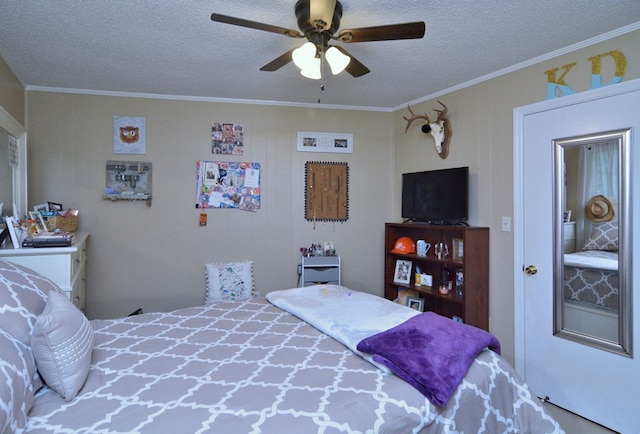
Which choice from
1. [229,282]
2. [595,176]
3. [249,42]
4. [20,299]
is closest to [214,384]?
[20,299]

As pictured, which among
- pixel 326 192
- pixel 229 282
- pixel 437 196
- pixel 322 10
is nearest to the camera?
pixel 322 10

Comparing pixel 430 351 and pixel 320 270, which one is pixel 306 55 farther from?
pixel 320 270

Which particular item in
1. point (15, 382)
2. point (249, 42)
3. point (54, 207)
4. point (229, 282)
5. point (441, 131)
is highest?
point (249, 42)

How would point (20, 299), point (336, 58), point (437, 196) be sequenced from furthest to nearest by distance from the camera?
point (437, 196), point (336, 58), point (20, 299)

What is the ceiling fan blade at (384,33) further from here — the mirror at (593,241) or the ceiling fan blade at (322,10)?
the mirror at (593,241)

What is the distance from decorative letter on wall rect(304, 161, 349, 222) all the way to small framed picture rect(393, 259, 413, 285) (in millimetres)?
721

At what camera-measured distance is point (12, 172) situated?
2689mm

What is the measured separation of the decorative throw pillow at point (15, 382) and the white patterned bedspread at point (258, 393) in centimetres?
7

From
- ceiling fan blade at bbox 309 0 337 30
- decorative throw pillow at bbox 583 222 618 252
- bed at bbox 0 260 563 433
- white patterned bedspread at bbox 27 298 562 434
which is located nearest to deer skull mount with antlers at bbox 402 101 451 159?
decorative throw pillow at bbox 583 222 618 252

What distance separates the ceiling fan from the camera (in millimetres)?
1656

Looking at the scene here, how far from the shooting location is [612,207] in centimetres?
221

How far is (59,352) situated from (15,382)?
186mm

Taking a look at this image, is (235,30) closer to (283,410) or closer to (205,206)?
(205,206)

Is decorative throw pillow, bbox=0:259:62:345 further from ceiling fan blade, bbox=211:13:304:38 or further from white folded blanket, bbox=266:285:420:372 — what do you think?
ceiling fan blade, bbox=211:13:304:38
